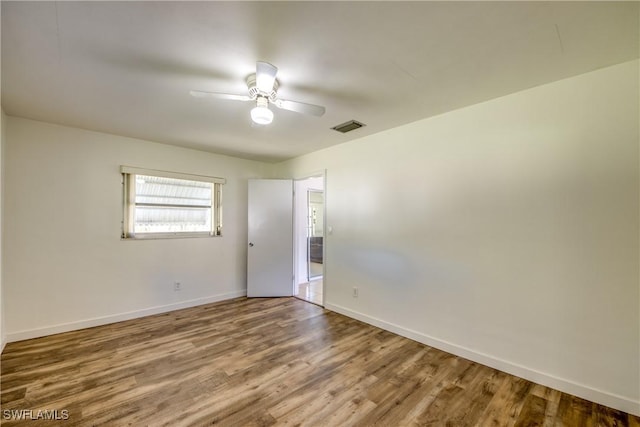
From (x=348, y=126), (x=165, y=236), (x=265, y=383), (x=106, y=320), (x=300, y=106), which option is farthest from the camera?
(x=165, y=236)

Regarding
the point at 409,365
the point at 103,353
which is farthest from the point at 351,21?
the point at 103,353

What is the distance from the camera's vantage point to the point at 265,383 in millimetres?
2182

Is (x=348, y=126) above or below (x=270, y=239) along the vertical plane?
above

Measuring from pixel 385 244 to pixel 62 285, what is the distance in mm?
3797

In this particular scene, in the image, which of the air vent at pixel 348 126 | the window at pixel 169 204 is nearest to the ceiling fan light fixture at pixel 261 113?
the air vent at pixel 348 126

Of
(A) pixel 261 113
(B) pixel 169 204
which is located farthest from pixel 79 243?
(A) pixel 261 113

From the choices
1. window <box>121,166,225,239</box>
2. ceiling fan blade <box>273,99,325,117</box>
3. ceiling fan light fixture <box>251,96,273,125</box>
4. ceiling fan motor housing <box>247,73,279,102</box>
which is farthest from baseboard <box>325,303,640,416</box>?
window <box>121,166,225,239</box>

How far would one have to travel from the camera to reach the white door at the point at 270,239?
4594 millimetres

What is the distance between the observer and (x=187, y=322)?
3467mm

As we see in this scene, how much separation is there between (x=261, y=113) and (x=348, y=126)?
4.71 feet

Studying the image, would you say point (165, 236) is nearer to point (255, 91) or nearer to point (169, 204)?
point (169, 204)

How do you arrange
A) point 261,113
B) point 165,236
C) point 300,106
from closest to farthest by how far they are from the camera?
point 261,113, point 300,106, point 165,236

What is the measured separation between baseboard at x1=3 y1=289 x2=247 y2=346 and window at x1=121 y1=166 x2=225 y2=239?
100 cm

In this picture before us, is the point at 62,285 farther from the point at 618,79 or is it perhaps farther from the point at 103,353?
the point at 618,79
